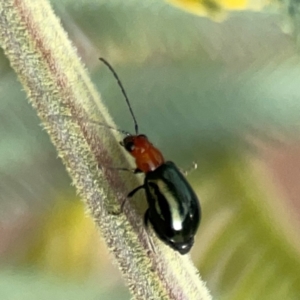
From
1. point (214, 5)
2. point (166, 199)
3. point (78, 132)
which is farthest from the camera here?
point (214, 5)

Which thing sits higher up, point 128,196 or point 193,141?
point 128,196

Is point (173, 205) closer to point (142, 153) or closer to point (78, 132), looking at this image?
point (142, 153)

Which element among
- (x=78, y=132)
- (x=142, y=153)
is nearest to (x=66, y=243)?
(x=142, y=153)

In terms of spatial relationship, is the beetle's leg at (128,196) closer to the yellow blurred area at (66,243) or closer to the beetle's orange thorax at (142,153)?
the beetle's orange thorax at (142,153)

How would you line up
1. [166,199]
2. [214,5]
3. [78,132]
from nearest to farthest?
1. [78,132]
2. [166,199]
3. [214,5]

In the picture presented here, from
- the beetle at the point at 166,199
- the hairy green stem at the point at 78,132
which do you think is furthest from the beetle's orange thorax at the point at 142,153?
the hairy green stem at the point at 78,132

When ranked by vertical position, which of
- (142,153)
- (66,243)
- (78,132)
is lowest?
(66,243)

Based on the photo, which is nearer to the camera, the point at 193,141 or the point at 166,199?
the point at 166,199
